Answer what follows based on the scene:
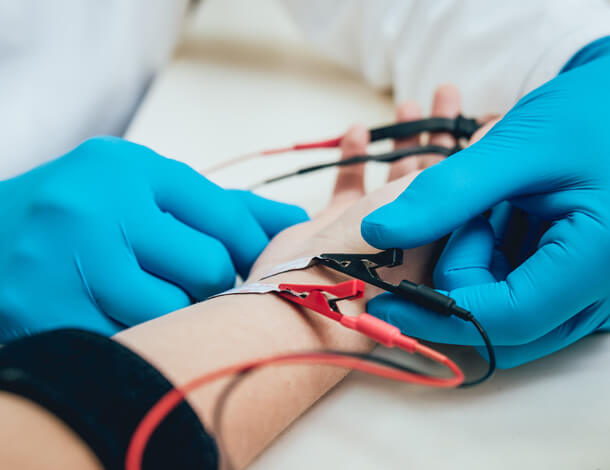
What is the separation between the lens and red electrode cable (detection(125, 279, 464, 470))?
13.9 inches

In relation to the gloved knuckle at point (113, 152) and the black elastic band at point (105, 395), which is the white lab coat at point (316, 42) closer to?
the gloved knuckle at point (113, 152)

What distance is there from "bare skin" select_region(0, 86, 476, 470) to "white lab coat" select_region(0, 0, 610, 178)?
464 mm

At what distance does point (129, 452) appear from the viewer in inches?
14.2

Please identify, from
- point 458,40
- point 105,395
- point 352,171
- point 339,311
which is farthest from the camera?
point 458,40

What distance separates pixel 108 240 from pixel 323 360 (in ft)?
0.95

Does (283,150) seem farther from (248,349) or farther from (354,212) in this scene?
(248,349)

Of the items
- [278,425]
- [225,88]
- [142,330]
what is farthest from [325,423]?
[225,88]

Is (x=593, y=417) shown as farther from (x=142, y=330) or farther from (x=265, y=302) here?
(x=142, y=330)

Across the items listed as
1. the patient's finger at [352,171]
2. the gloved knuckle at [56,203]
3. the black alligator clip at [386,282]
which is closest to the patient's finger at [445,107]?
the patient's finger at [352,171]

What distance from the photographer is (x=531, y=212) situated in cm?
57

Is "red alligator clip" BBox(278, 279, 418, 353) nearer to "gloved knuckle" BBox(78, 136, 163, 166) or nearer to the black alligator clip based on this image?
the black alligator clip

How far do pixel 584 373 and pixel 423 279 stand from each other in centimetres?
19

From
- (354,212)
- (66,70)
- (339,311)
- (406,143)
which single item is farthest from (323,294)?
(66,70)

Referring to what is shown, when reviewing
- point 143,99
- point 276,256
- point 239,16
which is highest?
point 239,16
